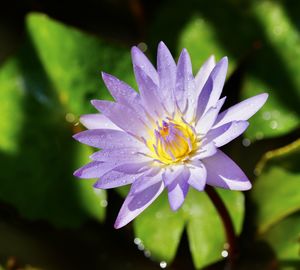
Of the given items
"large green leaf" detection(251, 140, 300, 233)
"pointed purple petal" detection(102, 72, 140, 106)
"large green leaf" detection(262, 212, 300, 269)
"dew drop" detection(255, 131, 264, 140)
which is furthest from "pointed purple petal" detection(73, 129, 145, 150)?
"dew drop" detection(255, 131, 264, 140)

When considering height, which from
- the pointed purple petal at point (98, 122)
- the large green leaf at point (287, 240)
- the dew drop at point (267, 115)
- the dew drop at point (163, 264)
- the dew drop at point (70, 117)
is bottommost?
the large green leaf at point (287, 240)

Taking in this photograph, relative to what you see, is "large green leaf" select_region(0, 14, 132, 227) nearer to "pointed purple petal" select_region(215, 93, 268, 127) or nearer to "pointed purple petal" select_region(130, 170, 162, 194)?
"pointed purple petal" select_region(130, 170, 162, 194)

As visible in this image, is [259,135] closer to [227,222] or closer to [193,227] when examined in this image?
[193,227]

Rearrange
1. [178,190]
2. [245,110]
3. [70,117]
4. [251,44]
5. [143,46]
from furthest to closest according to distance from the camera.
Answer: [143,46]
[251,44]
[70,117]
[245,110]
[178,190]

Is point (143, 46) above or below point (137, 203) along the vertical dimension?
above

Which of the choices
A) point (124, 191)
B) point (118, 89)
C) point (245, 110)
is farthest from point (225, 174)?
point (124, 191)

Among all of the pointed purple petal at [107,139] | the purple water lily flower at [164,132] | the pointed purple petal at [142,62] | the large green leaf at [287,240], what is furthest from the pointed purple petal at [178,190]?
the large green leaf at [287,240]

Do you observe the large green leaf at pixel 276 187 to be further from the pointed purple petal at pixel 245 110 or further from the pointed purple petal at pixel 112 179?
the pointed purple petal at pixel 112 179
